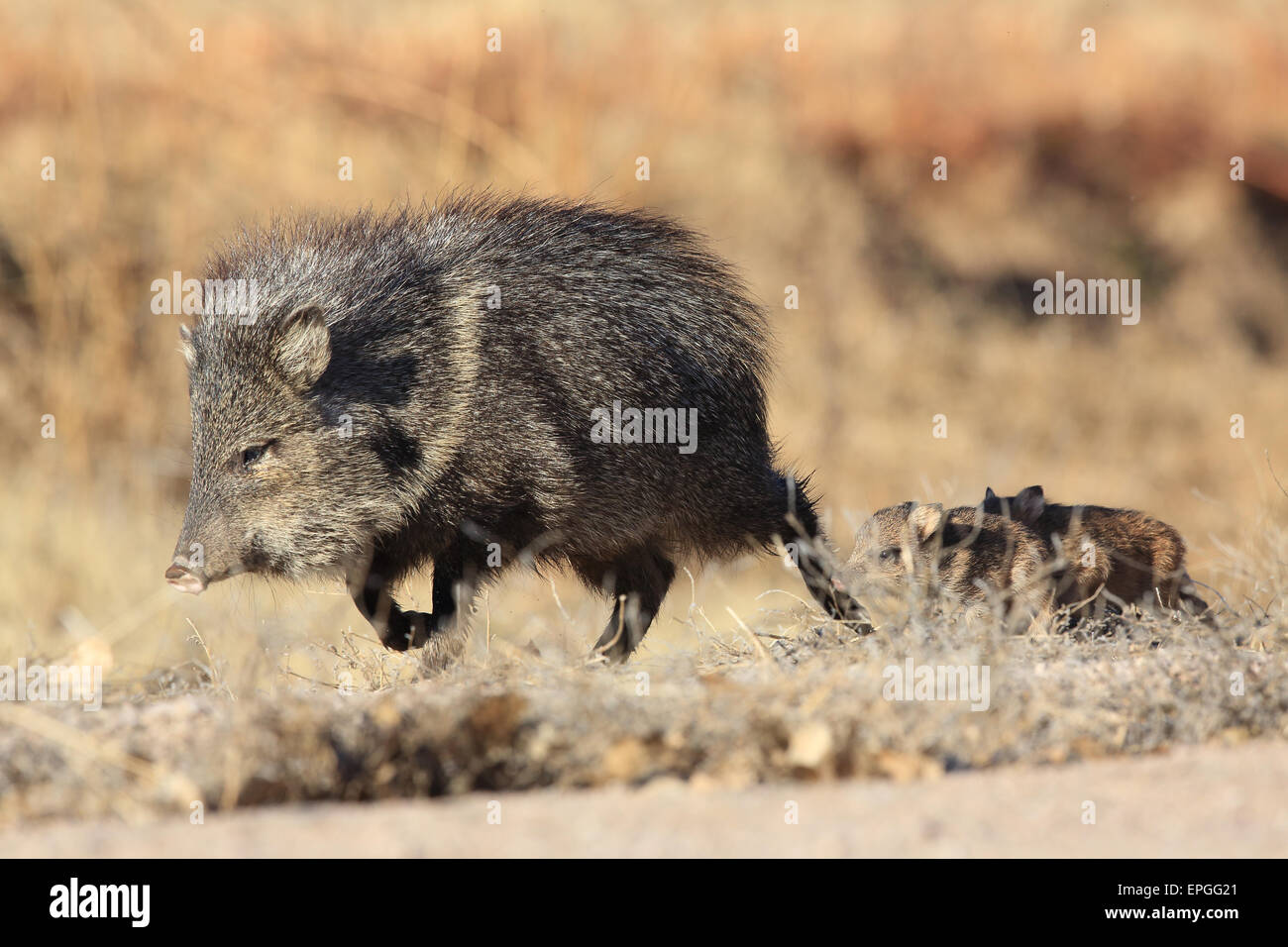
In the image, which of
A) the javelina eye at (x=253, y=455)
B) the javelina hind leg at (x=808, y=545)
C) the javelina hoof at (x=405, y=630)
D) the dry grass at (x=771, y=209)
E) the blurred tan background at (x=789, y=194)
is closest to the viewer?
the javelina eye at (x=253, y=455)

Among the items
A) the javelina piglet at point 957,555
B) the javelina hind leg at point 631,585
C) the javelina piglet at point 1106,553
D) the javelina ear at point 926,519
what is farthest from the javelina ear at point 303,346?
the javelina piglet at point 1106,553

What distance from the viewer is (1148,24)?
19.0 metres

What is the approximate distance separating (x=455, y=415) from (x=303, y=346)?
58 cm

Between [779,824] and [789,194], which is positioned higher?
[789,194]

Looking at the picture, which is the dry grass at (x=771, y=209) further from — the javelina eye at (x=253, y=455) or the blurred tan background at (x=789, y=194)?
the javelina eye at (x=253, y=455)

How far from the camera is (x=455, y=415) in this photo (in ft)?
17.3

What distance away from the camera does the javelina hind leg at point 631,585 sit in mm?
5949

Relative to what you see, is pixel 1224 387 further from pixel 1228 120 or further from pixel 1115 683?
pixel 1115 683

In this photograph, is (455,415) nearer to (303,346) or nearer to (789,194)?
(303,346)

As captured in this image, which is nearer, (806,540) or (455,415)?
(455,415)

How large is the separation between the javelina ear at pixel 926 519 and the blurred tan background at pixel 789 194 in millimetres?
4746

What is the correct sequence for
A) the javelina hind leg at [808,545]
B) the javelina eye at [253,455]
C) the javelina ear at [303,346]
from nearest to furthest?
the javelina ear at [303,346] < the javelina eye at [253,455] < the javelina hind leg at [808,545]

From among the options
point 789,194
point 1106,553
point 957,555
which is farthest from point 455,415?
point 789,194

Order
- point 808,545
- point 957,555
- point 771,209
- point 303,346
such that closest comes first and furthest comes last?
point 303,346, point 957,555, point 808,545, point 771,209
